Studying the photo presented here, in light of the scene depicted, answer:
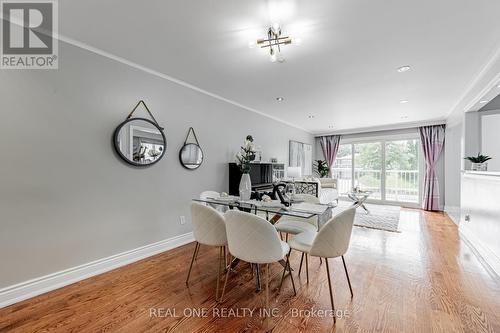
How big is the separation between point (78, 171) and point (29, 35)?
1.34m

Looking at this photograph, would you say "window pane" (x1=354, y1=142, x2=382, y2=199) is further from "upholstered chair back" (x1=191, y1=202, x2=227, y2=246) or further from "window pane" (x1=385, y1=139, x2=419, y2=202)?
"upholstered chair back" (x1=191, y1=202, x2=227, y2=246)

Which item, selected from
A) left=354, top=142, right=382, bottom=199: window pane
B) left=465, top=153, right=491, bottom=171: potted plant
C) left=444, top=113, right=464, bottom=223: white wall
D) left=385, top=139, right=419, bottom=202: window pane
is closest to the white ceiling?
left=465, top=153, right=491, bottom=171: potted plant

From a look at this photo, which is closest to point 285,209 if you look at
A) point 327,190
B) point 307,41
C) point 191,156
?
point 307,41

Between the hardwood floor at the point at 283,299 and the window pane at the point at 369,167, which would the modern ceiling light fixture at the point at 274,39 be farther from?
the window pane at the point at 369,167

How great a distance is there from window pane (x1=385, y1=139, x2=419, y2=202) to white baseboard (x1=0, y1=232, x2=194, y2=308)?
6.60 meters

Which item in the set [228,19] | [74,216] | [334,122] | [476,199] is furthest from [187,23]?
[334,122]

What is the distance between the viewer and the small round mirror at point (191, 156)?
10.8 ft

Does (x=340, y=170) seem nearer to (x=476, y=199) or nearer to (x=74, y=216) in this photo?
(x=476, y=199)

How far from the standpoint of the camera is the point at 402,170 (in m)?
6.51

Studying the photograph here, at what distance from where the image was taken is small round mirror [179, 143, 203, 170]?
3281 millimetres

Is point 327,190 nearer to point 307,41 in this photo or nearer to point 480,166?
point 480,166

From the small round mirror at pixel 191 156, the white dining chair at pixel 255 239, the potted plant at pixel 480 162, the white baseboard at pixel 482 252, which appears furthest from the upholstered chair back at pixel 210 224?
the potted plant at pixel 480 162

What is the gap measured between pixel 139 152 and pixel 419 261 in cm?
382

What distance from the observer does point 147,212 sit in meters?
2.87
